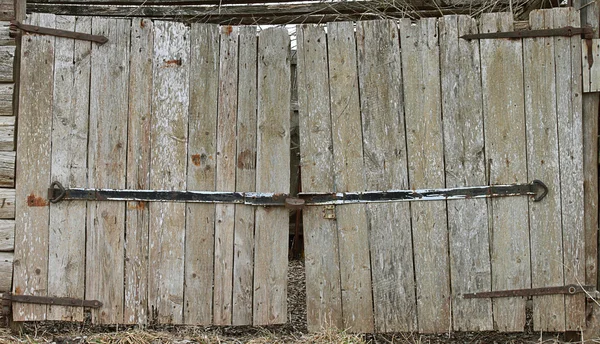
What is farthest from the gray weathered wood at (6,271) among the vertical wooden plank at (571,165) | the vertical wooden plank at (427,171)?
the vertical wooden plank at (571,165)

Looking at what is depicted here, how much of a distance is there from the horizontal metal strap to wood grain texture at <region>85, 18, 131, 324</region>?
97 millimetres

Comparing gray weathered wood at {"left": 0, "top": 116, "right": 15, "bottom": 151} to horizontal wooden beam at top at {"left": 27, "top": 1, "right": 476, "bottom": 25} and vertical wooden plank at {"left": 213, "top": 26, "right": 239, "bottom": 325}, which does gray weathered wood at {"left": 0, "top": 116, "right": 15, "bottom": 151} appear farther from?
horizontal wooden beam at top at {"left": 27, "top": 1, "right": 476, "bottom": 25}

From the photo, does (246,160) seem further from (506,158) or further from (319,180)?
(506,158)

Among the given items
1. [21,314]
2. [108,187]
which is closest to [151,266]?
[108,187]

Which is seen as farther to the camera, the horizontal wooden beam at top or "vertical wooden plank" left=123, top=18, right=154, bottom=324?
the horizontal wooden beam at top

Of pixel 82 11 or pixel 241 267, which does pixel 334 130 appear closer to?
A: pixel 241 267

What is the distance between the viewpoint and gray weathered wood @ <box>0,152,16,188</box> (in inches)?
153

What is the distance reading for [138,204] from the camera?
391 cm

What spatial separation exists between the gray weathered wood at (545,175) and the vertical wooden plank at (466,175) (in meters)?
0.32

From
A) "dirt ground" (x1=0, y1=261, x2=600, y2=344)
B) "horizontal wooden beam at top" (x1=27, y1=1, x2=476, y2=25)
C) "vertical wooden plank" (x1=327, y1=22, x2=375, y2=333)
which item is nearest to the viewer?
"dirt ground" (x1=0, y1=261, x2=600, y2=344)

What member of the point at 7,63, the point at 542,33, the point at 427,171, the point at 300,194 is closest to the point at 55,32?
the point at 7,63

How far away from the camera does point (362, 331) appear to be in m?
3.88

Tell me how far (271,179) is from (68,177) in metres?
1.39

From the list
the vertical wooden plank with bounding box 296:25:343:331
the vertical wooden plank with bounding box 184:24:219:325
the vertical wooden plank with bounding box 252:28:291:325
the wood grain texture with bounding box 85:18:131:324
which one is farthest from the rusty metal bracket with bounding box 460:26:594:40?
the wood grain texture with bounding box 85:18:131:324
